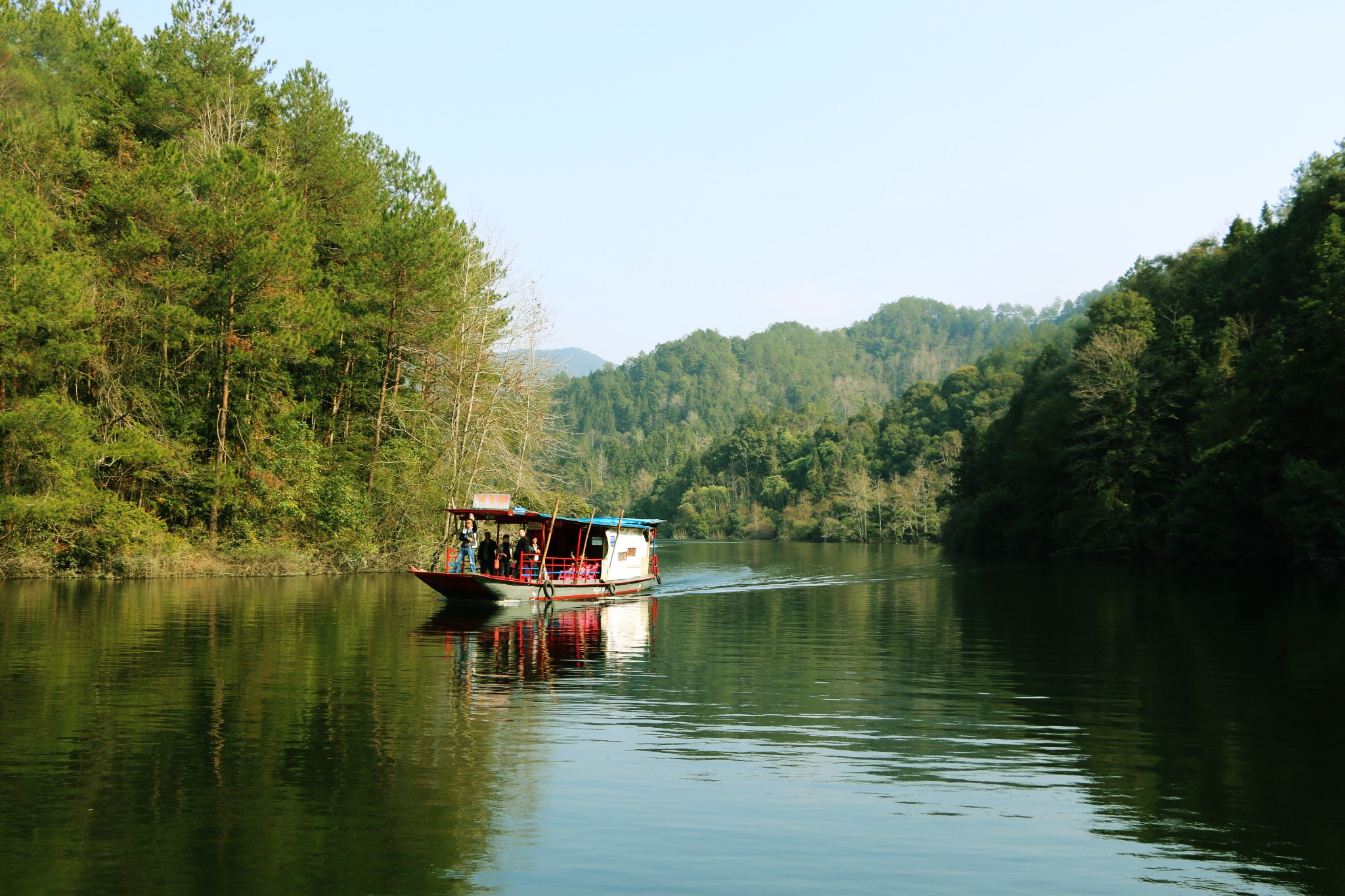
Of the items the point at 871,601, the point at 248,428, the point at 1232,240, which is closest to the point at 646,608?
the point at 871,601

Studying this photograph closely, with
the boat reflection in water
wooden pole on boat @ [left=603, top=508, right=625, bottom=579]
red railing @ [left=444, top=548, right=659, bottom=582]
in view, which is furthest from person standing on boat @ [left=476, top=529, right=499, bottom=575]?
wooden pole on boat @ [left=603, top=508, right=625, bottom=579]

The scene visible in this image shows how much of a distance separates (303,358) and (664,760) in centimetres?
3661

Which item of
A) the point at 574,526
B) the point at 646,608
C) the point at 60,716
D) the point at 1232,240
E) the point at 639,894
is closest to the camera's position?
the point at 639,894

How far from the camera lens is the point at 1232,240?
72.3 m

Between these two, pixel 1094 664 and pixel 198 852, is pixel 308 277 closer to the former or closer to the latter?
pixel 1094 664

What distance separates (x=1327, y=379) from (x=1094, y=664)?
1383 inches

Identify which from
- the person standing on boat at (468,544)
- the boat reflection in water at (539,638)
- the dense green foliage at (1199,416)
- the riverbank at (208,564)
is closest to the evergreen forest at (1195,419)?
the dense green foliage at (1199,416)

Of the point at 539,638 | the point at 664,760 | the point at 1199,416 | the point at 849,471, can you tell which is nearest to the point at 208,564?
the point at 539,638

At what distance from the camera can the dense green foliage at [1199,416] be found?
49.0 m

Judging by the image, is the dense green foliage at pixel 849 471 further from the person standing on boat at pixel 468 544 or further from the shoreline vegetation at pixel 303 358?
the person standing on boat at pixel 468 544

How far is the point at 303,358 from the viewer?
44812 mm

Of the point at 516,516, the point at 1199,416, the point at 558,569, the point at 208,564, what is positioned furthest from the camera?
the point at 1199,416

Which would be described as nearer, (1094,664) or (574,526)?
(1094,664)

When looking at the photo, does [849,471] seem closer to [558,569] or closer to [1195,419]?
[1195,419]
